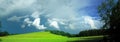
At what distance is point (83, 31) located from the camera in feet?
453

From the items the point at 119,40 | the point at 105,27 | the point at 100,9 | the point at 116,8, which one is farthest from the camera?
the point at 100,9

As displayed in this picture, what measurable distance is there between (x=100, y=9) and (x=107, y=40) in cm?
2310

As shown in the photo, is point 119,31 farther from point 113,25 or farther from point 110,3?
→ point 110,3

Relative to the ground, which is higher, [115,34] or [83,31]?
[83,31]

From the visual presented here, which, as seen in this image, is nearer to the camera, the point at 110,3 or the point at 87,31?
the point at 110,3

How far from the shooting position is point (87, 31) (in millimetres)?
138875

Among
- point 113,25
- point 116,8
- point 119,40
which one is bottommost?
point 119,40

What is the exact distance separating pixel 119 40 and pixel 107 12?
2143cm

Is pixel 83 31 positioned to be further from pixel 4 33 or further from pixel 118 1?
pixel 118 1

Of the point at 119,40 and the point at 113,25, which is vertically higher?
the point at 113,25

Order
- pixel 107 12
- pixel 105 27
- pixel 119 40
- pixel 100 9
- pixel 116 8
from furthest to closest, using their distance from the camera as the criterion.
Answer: pixel 100 9 → pixel 107 12 → pixel 105 27 → pixel 116 8 → pixel 119 40

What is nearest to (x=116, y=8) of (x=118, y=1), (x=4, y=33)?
(x=118, y=1)

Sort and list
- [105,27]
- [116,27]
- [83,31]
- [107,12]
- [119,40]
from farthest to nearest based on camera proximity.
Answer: [83,31] < [107,12] < [105,27] < [116,27] < [119,40]

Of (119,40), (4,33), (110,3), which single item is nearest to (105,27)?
(110,3)
